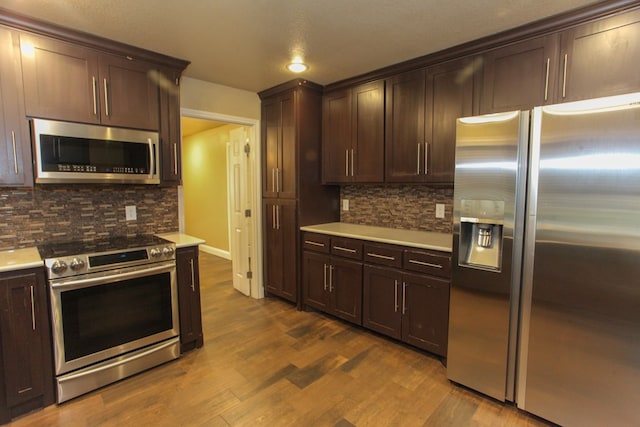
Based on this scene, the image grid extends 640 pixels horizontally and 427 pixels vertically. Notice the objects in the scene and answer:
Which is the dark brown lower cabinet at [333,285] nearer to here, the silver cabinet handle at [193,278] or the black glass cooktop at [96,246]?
the silver cabinet handle at [193,278]

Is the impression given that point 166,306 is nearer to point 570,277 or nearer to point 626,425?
point 570,277

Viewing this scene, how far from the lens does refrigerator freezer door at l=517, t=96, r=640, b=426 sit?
5.19 ft

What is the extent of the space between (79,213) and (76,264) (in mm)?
762

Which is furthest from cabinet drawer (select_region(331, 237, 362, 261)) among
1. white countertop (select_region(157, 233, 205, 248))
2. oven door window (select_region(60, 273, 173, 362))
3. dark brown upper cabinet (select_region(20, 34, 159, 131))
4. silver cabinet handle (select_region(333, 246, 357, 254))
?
dark brown upper cabinet (select_region(20, 34, 159, 131))

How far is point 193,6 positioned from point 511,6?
1902 millimetres

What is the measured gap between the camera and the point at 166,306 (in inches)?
96.2

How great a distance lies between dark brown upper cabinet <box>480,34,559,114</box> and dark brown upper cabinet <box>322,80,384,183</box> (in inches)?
36.8

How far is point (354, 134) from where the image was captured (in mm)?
3262

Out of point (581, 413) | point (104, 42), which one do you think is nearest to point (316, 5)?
point (104, 42)

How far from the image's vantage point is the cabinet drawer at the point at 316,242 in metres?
3.20

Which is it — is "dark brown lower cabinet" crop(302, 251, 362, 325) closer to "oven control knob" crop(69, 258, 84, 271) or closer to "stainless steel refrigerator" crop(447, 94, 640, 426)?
"stainless steel refrigerator" crop(447, 94, 640, 426)

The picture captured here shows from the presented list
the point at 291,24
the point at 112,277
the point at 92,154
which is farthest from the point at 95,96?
the point at 291,24

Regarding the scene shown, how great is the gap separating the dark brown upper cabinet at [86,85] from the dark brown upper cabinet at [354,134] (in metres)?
1.69

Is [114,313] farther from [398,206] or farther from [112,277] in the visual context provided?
[398,206]
